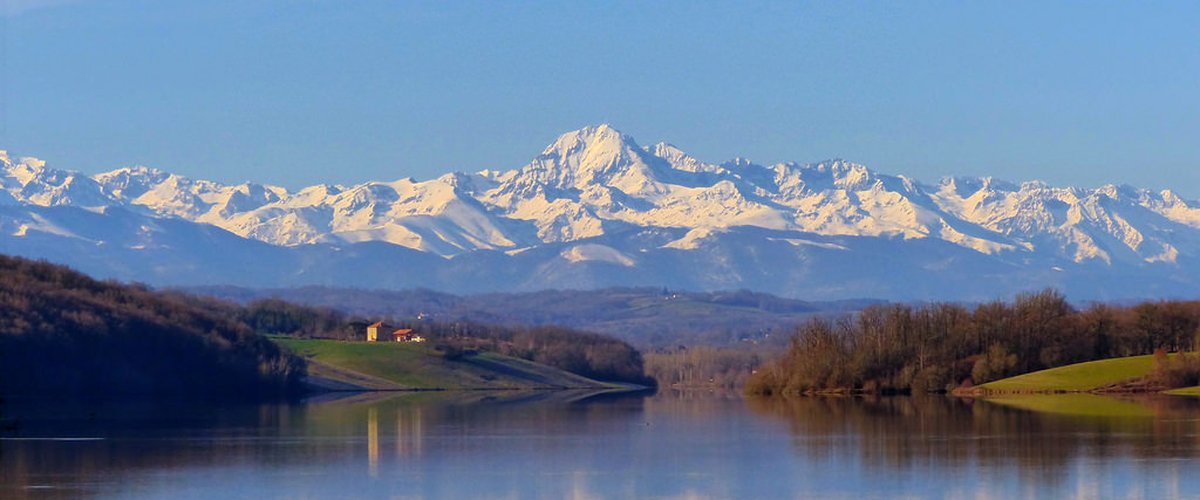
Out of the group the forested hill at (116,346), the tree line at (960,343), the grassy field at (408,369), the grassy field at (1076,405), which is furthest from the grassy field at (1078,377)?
the grassy field at (408,369)

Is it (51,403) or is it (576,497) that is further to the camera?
(51,403)

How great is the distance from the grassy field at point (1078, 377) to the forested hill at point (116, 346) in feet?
168

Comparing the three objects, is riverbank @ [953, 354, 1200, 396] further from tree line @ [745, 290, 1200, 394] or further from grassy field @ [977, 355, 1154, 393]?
tree line @ [745, 290, 1200, 394]

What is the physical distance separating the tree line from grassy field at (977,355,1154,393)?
141 inches

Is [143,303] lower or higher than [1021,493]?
higher

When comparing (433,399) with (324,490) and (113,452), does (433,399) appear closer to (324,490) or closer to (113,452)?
(113,452)

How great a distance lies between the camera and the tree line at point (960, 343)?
124375 mm

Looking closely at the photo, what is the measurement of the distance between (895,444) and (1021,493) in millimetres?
17643

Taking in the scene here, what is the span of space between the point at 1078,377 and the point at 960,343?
9.86m

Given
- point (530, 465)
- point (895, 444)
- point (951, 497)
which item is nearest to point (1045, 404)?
point (895, 444)

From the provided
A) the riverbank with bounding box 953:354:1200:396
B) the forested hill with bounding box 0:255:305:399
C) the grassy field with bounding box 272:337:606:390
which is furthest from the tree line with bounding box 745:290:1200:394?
the grassy field with bounding box 272:337:606:390

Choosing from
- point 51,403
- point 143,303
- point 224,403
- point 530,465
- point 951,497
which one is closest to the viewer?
point 951,497

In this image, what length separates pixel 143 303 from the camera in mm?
148500

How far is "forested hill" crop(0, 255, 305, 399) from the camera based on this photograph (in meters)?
122
